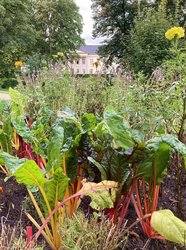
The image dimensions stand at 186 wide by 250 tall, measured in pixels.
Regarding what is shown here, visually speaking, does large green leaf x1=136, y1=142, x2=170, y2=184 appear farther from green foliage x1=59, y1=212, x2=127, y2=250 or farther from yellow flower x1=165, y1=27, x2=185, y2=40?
yellow flower x1=165, y1=27, x2=185, y2=40

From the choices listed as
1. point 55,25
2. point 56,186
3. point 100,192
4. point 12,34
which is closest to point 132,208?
point 100,192

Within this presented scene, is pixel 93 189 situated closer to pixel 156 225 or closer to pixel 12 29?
pixel 156 225

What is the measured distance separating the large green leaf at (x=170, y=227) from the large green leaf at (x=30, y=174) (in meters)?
0.67

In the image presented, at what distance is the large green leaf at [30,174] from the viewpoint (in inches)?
71.2

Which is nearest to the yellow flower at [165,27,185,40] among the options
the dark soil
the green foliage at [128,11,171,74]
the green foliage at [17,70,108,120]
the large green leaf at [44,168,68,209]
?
the large green leaf at [44,168,68,209]

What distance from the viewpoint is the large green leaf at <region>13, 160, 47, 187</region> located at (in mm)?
1809

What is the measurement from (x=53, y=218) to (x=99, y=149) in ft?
1.69

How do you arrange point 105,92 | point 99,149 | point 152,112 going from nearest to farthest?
point 99,149 < point 152,112 < point 105,92

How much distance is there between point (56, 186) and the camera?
1.92 metres

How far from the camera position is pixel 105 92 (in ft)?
14.6

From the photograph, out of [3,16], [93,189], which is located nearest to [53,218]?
[93,189]

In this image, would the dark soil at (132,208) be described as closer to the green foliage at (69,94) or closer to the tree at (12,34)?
the green foliage at (69,94)

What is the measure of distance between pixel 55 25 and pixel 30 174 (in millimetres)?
30424

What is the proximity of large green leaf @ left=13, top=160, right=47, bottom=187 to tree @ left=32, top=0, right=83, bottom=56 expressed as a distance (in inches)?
1128
